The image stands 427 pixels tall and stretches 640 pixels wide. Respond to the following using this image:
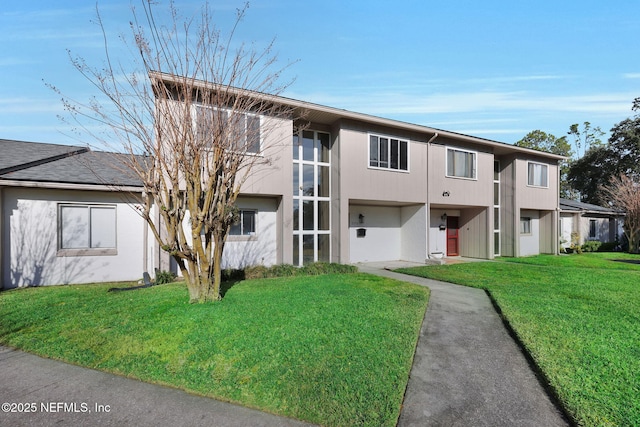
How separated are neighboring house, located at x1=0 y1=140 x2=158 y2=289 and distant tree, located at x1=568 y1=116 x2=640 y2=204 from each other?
37582 mm

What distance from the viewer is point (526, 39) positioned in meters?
8.52

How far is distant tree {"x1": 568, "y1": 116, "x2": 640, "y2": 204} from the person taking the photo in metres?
30.3

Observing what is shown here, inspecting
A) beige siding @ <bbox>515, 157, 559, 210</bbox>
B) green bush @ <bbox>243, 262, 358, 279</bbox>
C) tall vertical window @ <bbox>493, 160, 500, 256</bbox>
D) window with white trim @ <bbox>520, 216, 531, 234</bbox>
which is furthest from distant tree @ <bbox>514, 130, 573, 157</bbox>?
Answer: green bush @ <bbox>243, 262, 358, 279</bbox>

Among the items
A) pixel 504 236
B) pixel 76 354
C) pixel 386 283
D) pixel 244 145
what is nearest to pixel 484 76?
pixel 386 283

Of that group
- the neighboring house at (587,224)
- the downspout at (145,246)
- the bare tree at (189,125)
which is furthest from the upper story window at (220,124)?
the neighboring house at (587,224)

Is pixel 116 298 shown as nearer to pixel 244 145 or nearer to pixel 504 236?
pixel 244 145

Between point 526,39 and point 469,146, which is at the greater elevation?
point 526,39

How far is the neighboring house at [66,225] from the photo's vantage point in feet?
27.6

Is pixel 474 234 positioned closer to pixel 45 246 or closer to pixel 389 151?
pixel 389 151

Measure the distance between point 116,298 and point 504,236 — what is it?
17.8 meters

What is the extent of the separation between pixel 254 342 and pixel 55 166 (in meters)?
9.82

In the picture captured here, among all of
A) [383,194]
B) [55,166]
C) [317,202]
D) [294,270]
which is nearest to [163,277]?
[294,270]

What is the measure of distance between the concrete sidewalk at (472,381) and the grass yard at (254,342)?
0.67ft

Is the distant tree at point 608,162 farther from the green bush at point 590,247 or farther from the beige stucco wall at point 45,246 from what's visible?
the beige stucco wall at point 45,246
